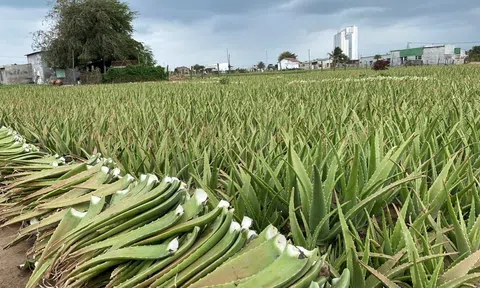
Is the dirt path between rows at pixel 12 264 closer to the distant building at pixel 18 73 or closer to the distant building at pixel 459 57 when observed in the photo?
the distant building at pixel 459 57

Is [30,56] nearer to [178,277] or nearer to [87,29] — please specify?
[87,29]

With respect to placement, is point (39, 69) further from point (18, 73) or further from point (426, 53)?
point (426, 53)

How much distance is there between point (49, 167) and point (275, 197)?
1568 mm

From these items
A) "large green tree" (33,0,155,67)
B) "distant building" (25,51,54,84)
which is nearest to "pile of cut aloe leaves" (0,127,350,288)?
→ "large green tree" (33,0,155,67)

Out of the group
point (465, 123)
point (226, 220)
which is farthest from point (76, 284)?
point (465, 123)

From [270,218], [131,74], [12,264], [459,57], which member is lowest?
[12,264]

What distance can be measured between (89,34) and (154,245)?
3743 cm

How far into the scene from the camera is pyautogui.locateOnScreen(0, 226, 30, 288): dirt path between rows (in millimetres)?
1681

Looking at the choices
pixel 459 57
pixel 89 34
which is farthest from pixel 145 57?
pixel 459 57

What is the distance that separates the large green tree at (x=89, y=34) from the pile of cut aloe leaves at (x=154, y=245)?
3491 centimetres

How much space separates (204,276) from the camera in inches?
41.9

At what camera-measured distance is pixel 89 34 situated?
3484 centimetres

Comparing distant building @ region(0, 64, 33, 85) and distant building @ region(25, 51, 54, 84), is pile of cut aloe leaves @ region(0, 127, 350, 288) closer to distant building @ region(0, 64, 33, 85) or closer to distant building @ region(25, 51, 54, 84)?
distant building @ region(25, 51, 54, 84)

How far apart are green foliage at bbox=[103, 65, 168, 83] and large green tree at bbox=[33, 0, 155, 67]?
8.78 meters
